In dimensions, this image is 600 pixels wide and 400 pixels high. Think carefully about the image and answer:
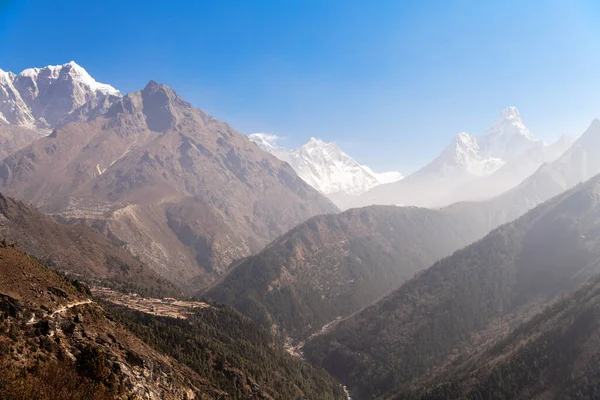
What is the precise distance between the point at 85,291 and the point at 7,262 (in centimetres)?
2560

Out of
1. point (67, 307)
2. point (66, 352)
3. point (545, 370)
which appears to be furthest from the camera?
point (545, 370)

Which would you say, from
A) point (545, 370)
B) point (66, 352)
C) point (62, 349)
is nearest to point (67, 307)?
point (62, 349)

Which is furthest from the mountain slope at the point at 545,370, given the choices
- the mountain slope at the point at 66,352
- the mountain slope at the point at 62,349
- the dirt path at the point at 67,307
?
the dirt path at the point at 67,307

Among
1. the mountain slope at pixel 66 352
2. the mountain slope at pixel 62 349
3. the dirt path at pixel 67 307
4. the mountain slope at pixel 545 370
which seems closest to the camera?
the mountain slope at pixel 62 349

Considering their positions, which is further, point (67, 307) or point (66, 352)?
point (67, 307)

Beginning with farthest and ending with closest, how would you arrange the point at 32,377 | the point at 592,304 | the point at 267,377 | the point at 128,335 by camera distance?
the point at 592,304 → the point at 267,377 → the point at 128,335 → the point at 32,377

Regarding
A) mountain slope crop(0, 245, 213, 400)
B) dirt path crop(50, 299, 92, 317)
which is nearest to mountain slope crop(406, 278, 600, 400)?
mountain slope crop(0, 245, 213, 400)

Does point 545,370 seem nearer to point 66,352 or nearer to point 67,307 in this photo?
point 66,352

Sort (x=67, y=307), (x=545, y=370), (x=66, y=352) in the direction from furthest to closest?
(x=545, y=370)
(x=67, y=307)
(x=66, y=352)

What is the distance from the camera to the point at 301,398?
603ft

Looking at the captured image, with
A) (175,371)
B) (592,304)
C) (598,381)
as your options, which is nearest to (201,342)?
(175,371)

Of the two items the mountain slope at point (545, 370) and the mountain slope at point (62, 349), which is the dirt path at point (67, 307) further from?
the mountain slope at point (545, 370)

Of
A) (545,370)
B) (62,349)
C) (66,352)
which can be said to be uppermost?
(62,349)

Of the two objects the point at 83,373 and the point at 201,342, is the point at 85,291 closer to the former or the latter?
the point at 83,373
